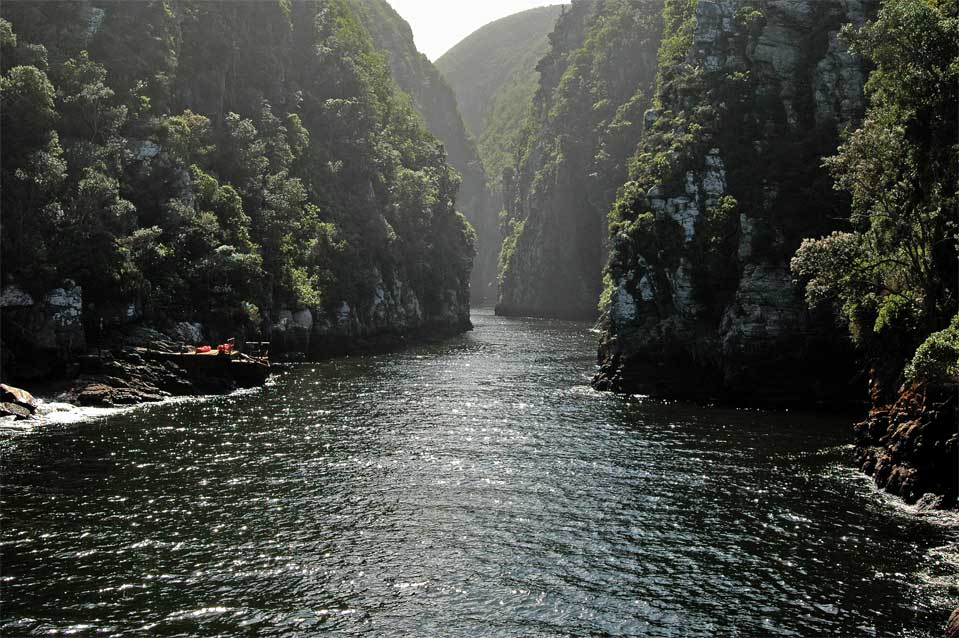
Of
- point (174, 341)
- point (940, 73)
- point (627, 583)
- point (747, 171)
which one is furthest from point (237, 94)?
point (627, 583)

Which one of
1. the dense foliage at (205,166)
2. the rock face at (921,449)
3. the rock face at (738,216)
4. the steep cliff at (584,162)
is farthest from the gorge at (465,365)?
the steep cliff at (584,162)

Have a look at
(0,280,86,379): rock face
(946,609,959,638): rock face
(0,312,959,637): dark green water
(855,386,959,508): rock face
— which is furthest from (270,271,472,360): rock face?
(946,609,959,638): rock face

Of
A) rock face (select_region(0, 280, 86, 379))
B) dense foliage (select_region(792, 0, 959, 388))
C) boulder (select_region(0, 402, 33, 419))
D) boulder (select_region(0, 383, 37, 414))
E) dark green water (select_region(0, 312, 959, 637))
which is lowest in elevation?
dark green water (select_region(0, 312, 959, 637))

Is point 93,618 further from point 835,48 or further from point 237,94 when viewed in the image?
point 237,94

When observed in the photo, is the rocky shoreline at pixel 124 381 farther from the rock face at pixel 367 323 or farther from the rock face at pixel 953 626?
the rock face at pixel 953 626

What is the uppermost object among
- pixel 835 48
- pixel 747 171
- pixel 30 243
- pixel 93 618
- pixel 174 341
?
pixel 835 48

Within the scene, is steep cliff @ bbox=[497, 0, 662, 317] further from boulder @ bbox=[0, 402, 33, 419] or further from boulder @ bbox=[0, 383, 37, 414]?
boulder @ bbox=[0, 402, 33, 419]
